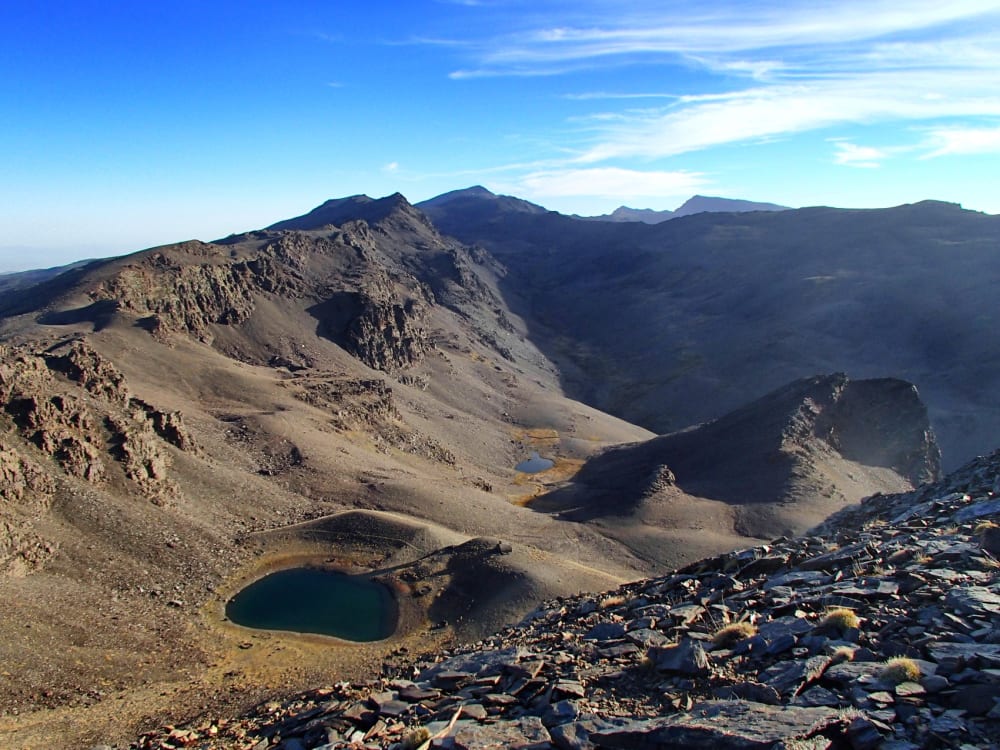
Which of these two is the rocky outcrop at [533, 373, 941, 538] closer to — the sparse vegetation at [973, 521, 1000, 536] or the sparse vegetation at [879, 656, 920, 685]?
the sparse vegetation at [973, 521, 1000, 536]

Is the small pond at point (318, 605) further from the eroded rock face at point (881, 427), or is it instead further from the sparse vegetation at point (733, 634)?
the eroded rock face at point (881, 427)

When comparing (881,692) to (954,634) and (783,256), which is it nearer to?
(954,634)

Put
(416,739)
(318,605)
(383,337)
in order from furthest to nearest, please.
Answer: (383,337) → (318,605) → (416,739)

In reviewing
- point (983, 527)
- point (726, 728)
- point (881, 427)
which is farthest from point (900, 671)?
point (881, 427)

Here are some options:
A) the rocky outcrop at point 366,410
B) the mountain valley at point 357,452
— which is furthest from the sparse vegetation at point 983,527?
the rocky outcrop at point 366,410

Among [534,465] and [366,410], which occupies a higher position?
[366,410]

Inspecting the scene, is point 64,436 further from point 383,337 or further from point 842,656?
point 383,337
